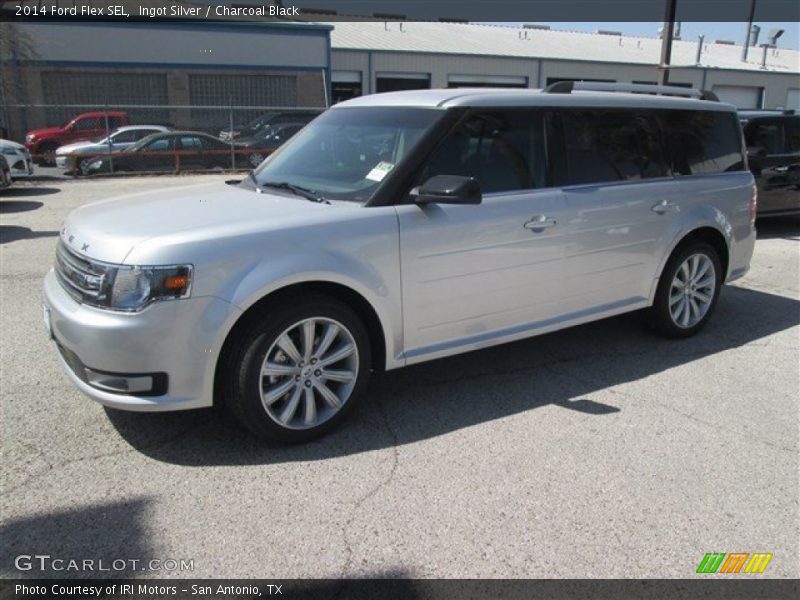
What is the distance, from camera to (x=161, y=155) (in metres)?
18.2

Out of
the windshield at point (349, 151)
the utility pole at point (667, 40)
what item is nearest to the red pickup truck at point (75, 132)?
the utility pole at point (667, 40)

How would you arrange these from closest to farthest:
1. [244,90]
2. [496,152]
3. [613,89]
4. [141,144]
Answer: [496,152]
[613,89]
[141,144]
[244,90]

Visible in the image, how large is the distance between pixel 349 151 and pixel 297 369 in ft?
4.87

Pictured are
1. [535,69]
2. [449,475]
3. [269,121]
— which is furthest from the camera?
[535,69]

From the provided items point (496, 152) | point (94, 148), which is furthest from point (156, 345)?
point (94, 148)

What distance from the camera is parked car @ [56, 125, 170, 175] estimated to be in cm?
1781

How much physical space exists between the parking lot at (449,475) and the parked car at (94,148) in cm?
1456

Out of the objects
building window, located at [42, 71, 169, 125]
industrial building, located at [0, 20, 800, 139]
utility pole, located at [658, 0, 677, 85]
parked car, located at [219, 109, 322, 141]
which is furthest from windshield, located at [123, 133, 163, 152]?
utility pole, located at [658, 0, 677, 85]

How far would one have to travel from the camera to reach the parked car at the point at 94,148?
17812 mm

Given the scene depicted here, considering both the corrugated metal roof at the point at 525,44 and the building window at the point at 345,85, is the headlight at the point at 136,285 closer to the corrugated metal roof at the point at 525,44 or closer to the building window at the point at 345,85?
the building window at the point at 345,85

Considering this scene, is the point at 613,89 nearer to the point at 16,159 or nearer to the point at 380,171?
the point at 380,171

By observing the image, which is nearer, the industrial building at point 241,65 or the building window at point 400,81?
the industrial building at point 241,65

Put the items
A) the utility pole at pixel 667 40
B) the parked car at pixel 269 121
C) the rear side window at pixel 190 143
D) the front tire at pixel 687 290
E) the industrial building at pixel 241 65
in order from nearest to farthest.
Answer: the front tire at pixel 687 290 → the utility pole at pixel 667 40 → the rear side window at pixel 190 143 → the parked car at pixel 269 121 → the industrial building at pixel 241 65

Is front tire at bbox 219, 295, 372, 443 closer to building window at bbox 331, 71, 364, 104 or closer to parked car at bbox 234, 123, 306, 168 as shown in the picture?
parked car at bbox 234, 123, 306, 168
